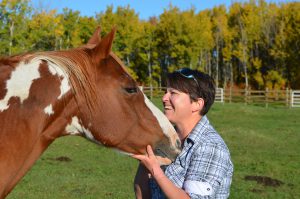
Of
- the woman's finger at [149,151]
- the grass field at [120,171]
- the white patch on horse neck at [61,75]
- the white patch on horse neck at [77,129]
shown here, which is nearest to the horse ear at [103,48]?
the white patch on horse neck at [61,75]

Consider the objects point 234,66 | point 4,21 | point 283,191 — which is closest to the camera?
point 283,191

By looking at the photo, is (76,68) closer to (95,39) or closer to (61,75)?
(61,75)

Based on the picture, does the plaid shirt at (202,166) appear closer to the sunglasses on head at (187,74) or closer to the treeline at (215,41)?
the sunglasses on head at (187,74)

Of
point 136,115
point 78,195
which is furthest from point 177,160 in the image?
point 78,195

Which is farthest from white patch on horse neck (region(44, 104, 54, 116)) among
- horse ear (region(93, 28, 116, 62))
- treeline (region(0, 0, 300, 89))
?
treeline (region(0, 0, 300, 89))

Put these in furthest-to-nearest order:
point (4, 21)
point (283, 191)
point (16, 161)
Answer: point (4, 21) → point (283, 191) → point (16, 161)

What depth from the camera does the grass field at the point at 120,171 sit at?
7.29 meters

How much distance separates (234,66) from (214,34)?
374 cm

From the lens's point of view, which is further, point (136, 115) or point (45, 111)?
point (136, 115)

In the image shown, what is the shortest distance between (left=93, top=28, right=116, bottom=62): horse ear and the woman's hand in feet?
1.71

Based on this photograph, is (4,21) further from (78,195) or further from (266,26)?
(266,26)

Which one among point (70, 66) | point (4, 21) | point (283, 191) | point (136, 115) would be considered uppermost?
point (4, 21)

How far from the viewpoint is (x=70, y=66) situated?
216 centimetres

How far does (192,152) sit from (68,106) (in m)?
0.71
